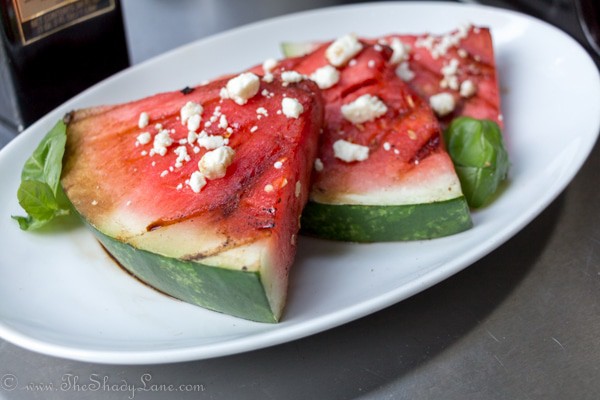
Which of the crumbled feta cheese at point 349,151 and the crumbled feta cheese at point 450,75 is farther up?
the crumbled feta cheese at point 349,151

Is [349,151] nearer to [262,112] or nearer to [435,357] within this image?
[262,112]

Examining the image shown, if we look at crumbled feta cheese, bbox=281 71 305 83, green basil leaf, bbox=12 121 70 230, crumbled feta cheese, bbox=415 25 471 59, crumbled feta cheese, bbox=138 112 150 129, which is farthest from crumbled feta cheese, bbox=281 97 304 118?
crumbled feta cheese, bbox=415 25 471 59

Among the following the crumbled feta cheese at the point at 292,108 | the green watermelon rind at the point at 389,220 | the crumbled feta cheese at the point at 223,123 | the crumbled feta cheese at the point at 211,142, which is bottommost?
the green watermelon rind at the point at 389,220

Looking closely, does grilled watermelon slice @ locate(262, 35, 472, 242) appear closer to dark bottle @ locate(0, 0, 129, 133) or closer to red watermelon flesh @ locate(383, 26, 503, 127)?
red watermelon flesh @ locate(383, 26, 503, 127)

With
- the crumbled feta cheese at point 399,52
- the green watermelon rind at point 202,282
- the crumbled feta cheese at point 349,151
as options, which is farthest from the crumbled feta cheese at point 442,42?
the green watermelon rind at point 202,282

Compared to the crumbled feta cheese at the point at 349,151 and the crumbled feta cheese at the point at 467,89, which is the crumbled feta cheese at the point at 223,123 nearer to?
the crumbled feta cheese at the point at 349,151

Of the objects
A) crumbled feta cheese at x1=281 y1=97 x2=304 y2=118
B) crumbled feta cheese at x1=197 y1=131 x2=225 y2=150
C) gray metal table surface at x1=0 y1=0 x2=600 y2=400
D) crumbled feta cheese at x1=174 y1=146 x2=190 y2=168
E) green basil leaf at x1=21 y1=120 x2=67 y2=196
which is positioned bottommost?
gray metal table surface at x1=0 y1=0 x2=600 y2=400
